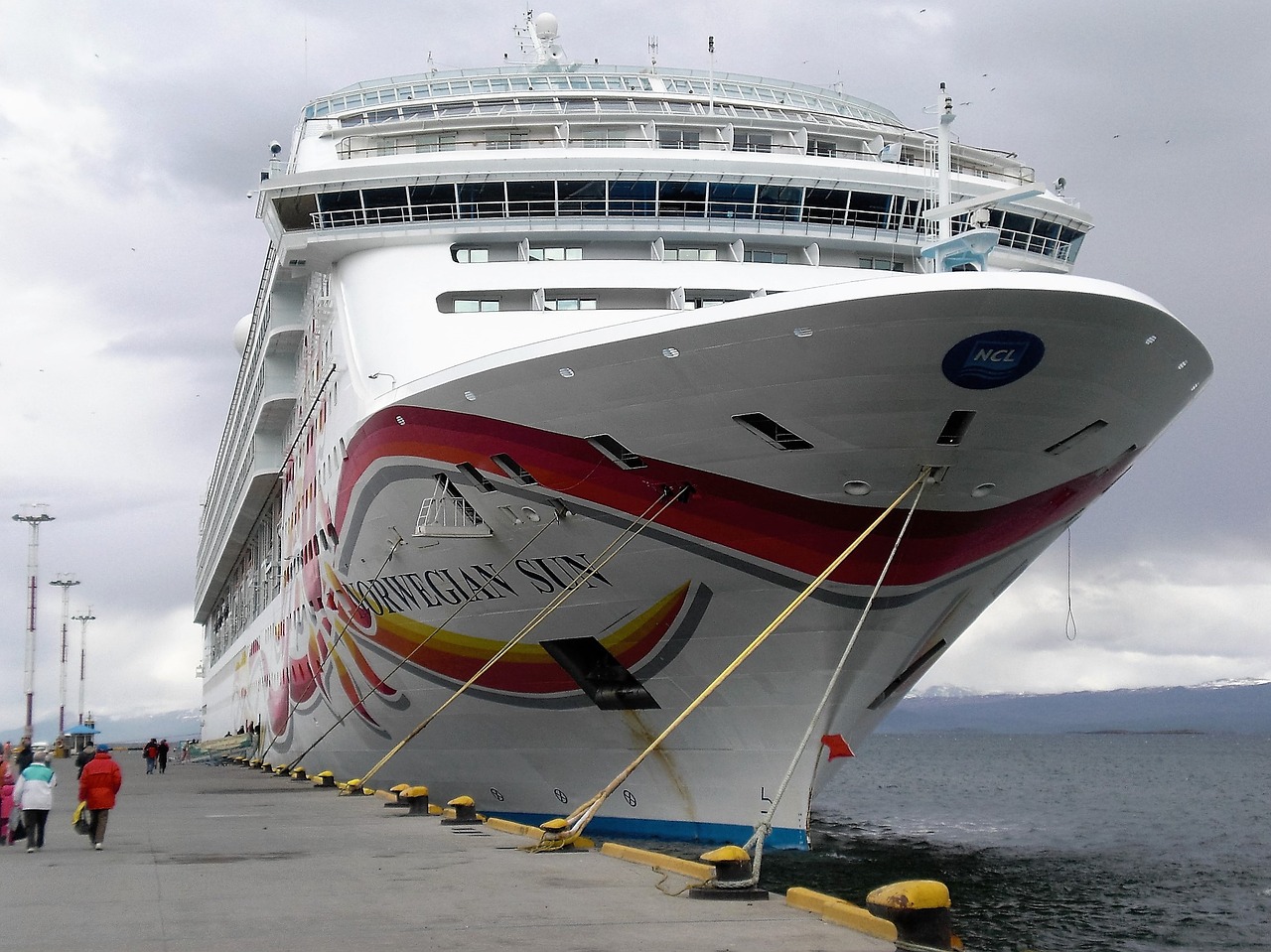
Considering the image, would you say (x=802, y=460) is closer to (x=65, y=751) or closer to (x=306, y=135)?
(x=306, y=135)

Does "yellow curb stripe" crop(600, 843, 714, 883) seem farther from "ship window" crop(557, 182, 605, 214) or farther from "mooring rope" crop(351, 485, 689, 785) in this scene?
"ship window" crop(557, 182, 605, 214)

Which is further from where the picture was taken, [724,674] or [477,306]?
[477,306]

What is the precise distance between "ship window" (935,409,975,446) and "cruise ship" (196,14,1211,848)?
0.05 meters

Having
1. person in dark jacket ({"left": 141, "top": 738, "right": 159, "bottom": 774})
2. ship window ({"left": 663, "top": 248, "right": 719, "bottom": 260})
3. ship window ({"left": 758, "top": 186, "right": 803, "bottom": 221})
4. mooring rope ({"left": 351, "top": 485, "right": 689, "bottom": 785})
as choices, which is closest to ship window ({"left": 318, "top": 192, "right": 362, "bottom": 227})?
ship window ({"left": 663, "top": 248, "right": 719, "bottom": 260})

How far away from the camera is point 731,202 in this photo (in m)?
18.0

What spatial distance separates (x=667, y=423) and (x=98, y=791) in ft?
20.8

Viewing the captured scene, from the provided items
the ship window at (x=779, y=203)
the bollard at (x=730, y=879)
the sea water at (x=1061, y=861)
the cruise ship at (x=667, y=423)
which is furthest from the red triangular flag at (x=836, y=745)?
the ship window at (x=779, y=203)

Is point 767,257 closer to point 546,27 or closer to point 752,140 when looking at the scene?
point 752,140

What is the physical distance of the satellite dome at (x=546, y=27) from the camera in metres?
25.7

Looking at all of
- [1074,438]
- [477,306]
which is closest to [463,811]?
[477,306]

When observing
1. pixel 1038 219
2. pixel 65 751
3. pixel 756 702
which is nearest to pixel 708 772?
pixel 756 702

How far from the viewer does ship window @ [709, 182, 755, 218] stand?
1792 centimetres

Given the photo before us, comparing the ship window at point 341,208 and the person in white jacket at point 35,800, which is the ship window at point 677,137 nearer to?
the ship window at point 341,208

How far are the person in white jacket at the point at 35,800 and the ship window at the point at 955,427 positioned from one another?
29.0 ft
